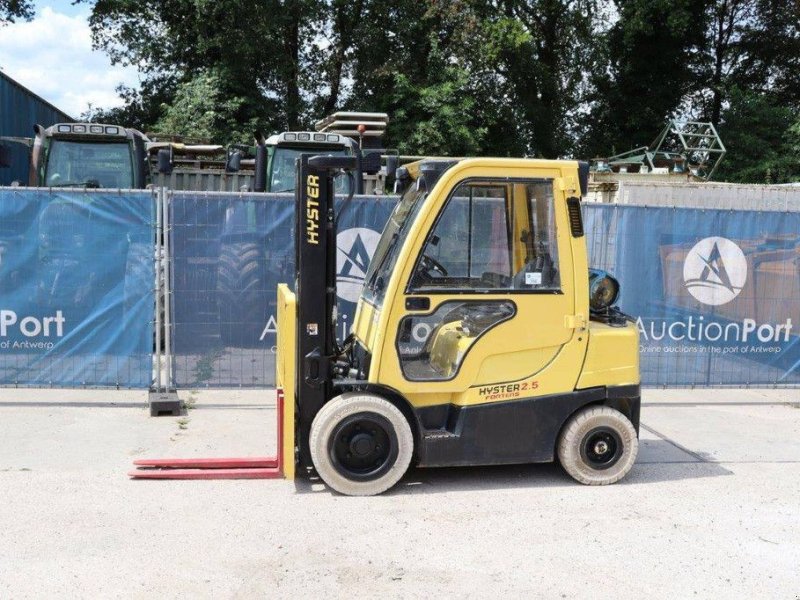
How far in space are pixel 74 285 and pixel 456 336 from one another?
427 cm

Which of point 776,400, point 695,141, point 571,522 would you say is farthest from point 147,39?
point 571,522

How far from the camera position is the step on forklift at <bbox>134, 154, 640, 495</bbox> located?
537 cm

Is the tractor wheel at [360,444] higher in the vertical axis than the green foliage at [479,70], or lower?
lower

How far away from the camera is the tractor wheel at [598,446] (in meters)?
5.71

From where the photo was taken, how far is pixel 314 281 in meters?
5.49

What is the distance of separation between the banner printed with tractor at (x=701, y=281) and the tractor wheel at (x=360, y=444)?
413 centimetres

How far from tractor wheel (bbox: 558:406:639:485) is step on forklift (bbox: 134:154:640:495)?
15 millimetres

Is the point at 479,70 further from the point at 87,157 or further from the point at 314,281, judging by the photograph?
the point at 314,281

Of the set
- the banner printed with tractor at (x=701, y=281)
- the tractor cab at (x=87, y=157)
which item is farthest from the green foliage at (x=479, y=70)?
the banner printed with tractor at (x=701, y=281)

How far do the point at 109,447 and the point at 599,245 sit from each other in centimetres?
542

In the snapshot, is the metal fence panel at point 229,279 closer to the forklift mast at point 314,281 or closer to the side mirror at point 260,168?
the forklift mast at point 314,281

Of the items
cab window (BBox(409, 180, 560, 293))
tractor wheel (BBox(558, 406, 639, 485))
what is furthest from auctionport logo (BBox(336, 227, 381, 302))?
tractor wheel (BBox(558, 406, 639, 485))

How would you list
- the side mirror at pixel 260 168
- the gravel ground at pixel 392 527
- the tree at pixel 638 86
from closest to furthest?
1. the gravel ground at pixel 392 527
2. the side mirror at pixel 260 168
3. the tree at pixel 638 86

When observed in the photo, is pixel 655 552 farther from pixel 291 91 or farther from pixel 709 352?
pixel 291 91
